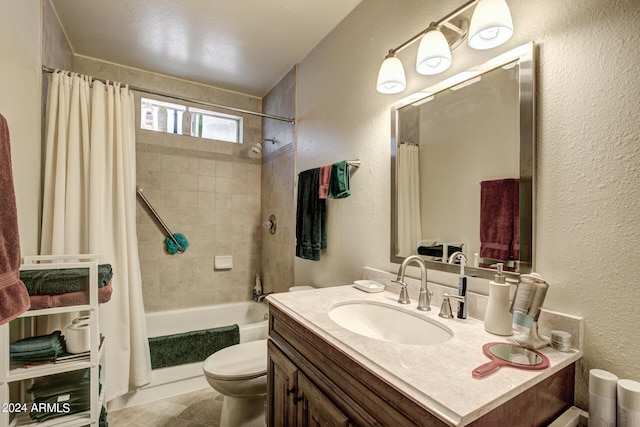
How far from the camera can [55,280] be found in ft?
4.27

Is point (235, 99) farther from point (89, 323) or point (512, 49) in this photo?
point (512, 49)

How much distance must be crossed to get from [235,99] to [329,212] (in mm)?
1889

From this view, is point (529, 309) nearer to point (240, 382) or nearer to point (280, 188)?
point (240, 382)

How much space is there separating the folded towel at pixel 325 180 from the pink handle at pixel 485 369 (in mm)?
1254

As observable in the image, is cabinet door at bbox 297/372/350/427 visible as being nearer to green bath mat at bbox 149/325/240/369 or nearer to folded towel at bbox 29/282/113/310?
folded towel at bbox 29/282/113/310

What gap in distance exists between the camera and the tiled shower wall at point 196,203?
8.64ft

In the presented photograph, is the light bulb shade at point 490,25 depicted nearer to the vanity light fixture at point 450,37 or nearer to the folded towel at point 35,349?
the vanity light fixture at point 450,37

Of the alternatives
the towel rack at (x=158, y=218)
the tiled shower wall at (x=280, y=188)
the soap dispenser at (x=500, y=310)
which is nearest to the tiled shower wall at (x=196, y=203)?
the towel rack at (x=158, y=218)

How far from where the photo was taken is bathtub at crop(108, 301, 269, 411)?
201 centimetres

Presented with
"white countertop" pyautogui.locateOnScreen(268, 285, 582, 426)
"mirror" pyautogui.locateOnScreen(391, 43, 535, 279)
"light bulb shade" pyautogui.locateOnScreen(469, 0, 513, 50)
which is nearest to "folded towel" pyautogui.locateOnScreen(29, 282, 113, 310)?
"white countertop" pyautogui.locateOnScreen(268, 285, 582, 426)

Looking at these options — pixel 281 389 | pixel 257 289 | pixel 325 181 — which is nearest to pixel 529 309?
pixel 281 389

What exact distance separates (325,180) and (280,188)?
0.99m

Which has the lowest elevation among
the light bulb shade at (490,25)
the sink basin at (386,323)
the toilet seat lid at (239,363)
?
the toilet seat lid at (239,363)

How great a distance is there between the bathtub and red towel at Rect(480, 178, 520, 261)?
6.10 feet
